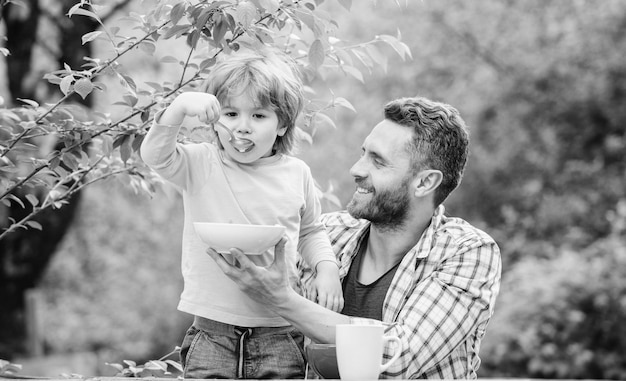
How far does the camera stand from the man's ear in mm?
2436

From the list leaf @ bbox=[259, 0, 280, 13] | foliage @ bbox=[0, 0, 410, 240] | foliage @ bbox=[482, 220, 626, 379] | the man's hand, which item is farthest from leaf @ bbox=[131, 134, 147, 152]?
foliage @ bbox=[482, 220, 626, 379]

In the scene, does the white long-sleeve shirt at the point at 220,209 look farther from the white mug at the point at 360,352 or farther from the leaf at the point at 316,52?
the white mug at the point at 360,352

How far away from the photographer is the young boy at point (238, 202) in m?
2.00

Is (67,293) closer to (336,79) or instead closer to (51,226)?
(336,79)

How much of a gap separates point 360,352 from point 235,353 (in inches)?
21.2

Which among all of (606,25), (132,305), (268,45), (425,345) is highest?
(606,25)

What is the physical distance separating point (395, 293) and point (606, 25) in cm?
679

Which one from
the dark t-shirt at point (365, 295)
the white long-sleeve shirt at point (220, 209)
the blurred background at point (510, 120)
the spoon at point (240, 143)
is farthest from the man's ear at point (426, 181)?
the blurred background at point (510, 120)

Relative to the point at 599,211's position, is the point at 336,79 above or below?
above

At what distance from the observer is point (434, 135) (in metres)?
2.44

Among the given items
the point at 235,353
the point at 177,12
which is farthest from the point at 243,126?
the point at 235,353

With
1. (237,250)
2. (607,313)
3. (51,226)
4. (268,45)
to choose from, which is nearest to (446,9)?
(607,313)

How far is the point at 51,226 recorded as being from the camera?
5977 mm

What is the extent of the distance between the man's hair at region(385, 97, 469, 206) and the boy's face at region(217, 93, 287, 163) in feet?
1.71
